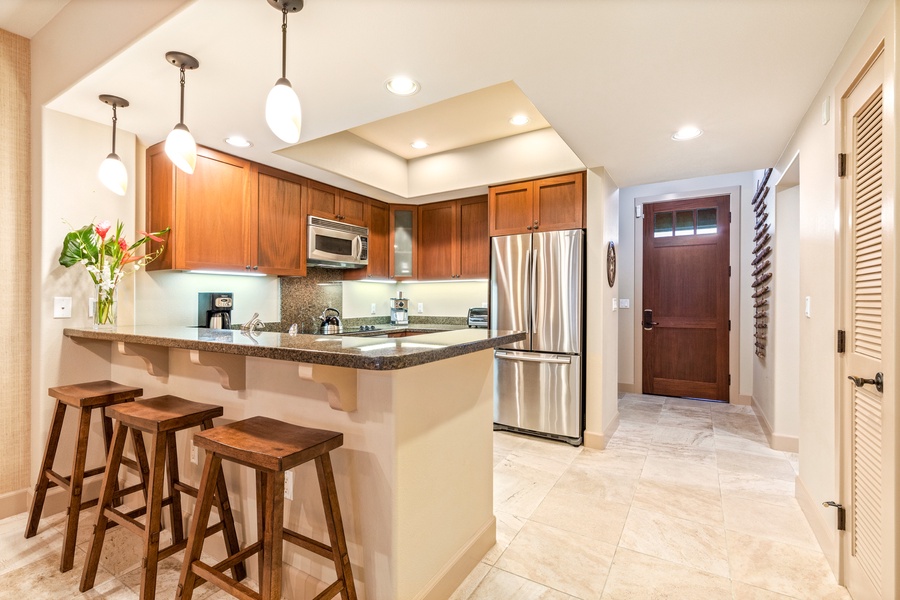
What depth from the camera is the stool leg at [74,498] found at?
6.07ft

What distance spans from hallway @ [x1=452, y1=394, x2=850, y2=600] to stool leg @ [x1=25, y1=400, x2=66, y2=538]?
2110mm

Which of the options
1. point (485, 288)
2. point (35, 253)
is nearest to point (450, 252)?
point (485, 288)

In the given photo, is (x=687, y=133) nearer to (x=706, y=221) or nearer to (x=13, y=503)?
(x=706, y=221)

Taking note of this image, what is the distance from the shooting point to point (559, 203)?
355cm

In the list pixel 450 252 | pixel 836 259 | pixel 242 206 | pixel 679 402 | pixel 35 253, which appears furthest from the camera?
pixel 679 402

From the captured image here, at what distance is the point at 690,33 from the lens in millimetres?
1623

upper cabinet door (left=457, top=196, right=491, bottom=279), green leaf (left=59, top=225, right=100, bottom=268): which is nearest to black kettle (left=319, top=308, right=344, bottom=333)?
upper cabinet door (left=457, top=196, right=491, bottom=279)

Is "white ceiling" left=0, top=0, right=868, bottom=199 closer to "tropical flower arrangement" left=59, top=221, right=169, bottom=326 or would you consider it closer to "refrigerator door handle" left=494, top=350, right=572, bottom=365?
"tropical flower arrangement" left=59, top=221, right=169, bottom=326

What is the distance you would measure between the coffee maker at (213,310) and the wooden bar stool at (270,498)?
6.33 feet

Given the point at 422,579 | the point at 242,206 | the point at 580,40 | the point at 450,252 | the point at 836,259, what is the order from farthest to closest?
the point at 450,252
the point at 242,206
the point at 836,259
the point at 580,40
the point at 422,579

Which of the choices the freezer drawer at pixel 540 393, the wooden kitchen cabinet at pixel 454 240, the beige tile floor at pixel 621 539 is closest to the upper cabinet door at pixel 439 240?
the wooden kitchen cabinet at pixel 454 240

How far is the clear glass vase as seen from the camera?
7.84 ft

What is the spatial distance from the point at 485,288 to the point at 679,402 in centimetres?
266

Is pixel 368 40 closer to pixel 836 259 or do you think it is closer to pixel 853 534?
pixel 836 259
